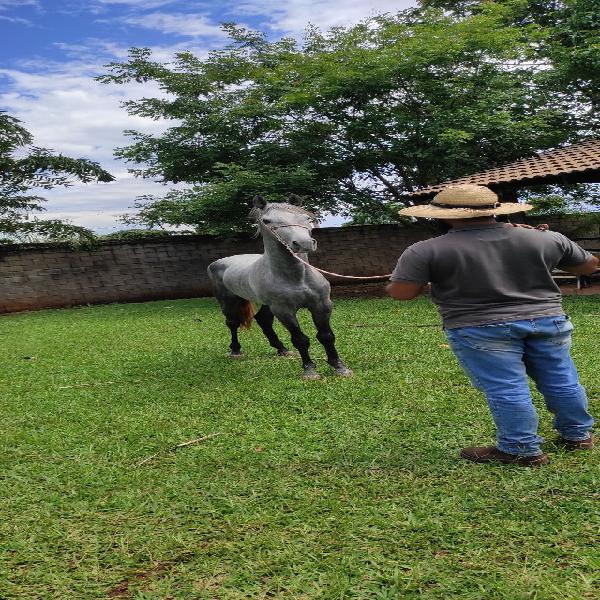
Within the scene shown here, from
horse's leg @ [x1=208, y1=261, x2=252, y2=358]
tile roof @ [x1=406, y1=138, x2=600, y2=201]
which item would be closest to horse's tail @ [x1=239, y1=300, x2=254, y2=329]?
horse's leg @ [x1=208, y1=261, x2=252, y2=358]

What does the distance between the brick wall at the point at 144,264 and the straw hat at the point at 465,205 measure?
44.8 ft

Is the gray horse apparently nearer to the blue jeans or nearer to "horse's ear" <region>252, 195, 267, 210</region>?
"horse's ear" <region>252, 195, 267, 210</region>

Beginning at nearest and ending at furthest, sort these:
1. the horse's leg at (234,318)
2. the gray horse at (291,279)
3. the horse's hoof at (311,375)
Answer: the gray horse at (291,279), the horse's hoof at (311,375), the horse's leg at (234,318)

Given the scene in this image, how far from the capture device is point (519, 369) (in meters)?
3.44

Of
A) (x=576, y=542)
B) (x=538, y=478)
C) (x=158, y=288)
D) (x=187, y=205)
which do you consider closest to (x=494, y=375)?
(x=538, y=478)

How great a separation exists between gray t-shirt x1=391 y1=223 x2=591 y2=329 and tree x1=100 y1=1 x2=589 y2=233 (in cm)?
1044

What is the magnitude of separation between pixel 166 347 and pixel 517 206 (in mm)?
6203

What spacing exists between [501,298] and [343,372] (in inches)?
117

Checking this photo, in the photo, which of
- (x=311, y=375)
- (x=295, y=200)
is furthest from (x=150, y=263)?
(x=311, y=375)

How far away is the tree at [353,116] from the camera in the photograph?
14.2m

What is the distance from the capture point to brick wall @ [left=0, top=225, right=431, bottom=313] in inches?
635

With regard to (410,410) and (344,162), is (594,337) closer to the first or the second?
(410,410)

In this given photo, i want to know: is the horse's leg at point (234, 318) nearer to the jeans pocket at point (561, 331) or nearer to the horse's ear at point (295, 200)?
the horse's ear at point (295, 200)

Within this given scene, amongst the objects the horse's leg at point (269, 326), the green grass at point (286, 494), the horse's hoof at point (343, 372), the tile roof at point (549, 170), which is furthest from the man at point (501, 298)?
the tile roof at point (549, 170)
